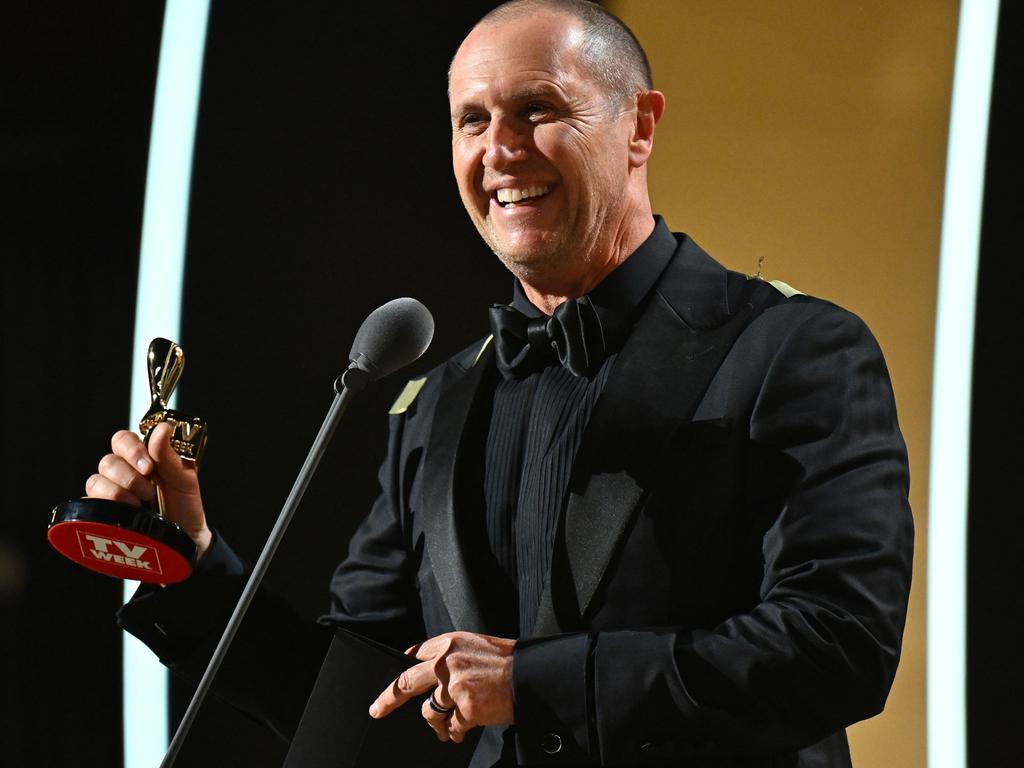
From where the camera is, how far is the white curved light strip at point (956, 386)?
76.9 inches

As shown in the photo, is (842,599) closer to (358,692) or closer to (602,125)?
(358,692)

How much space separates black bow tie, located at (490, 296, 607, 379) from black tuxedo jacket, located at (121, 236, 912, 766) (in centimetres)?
6

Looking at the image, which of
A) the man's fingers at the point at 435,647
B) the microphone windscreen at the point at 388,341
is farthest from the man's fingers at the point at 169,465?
the man's fingers at the point at 435,647

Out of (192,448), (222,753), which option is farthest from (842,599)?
(222,753)

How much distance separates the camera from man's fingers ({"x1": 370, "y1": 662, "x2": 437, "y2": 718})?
1.23m

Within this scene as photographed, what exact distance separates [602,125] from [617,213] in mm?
114

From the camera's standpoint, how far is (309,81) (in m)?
2.28

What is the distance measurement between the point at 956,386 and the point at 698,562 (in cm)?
81

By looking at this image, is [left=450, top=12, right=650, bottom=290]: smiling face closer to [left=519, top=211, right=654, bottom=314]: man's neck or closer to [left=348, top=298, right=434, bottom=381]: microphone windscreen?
[left=519, top=211, right=654, bottom=314]: man's neck

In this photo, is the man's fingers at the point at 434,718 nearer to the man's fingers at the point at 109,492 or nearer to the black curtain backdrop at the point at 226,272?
the man's fingers at the point at 109,492

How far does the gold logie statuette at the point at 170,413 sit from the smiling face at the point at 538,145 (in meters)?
0.43

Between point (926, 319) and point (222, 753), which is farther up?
point (926, 319)

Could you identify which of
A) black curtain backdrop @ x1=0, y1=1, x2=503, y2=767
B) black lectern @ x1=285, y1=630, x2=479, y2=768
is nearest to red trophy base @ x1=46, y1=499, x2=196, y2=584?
black lectern @ x1=285, y1=630, x2=479, y2=768

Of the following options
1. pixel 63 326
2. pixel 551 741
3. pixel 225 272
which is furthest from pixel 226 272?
pixel 551 741
